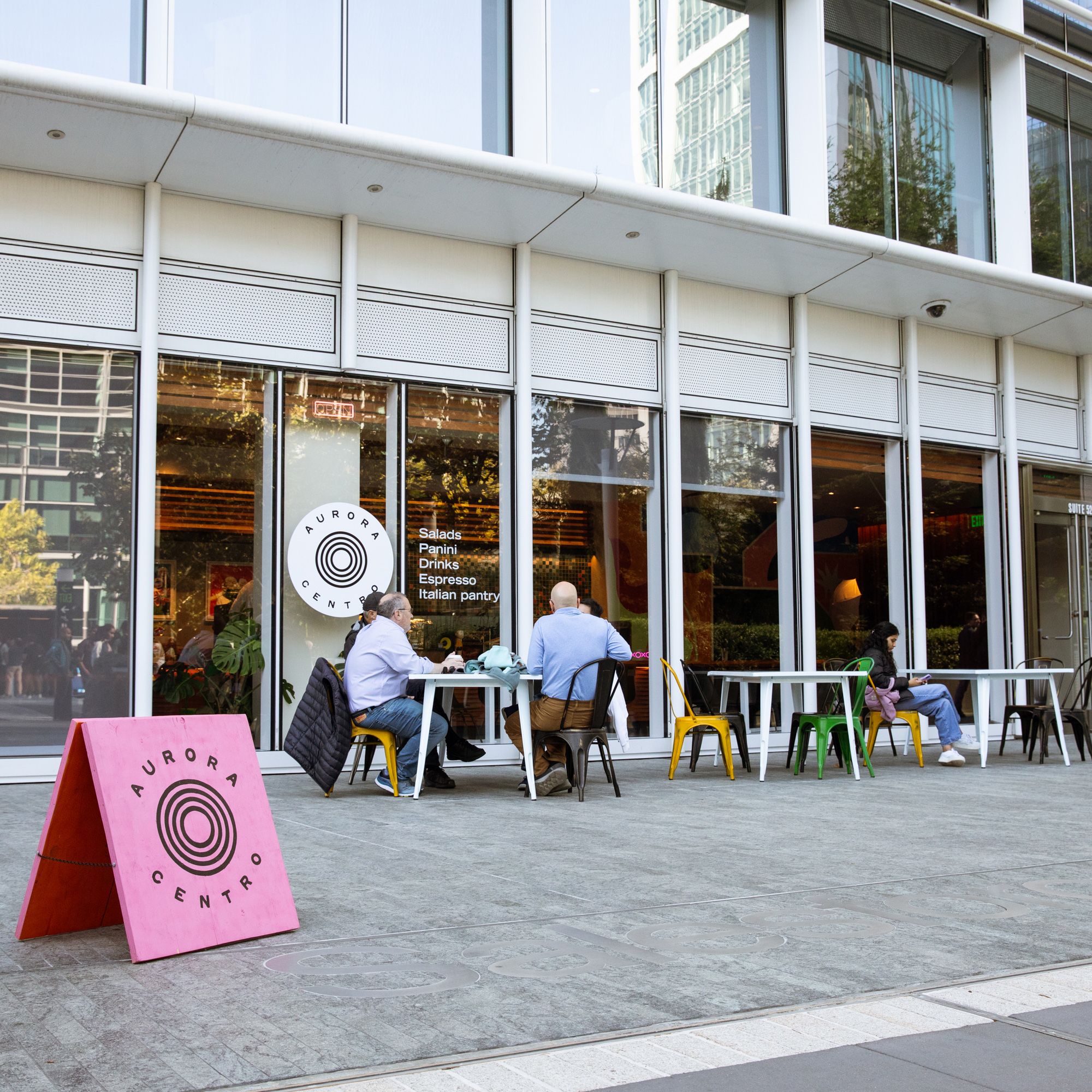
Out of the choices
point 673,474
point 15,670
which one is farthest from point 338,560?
point 673,474

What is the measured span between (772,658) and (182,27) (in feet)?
24.4

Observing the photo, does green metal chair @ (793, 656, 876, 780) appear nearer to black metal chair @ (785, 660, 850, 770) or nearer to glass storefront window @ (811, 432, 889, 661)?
black metal chair @ (785, 660, 850, 770)

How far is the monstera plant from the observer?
8758 millimetres

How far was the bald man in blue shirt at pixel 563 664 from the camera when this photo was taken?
7477 millimetres

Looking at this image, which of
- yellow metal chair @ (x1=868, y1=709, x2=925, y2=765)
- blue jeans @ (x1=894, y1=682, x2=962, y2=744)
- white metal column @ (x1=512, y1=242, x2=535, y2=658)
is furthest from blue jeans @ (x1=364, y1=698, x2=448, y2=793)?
blue jeans @ (x1=894, y1=682, x2=962, y2=744)

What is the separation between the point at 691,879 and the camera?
15.8ft

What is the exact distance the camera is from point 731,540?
11.3 m

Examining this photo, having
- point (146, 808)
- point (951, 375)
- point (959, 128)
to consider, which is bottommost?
point (146, 808)

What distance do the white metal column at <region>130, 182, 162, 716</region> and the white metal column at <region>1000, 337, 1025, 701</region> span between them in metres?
9.14

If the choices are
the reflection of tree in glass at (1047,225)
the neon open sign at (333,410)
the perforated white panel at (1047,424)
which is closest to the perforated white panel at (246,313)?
the neon open sign at (333,410)

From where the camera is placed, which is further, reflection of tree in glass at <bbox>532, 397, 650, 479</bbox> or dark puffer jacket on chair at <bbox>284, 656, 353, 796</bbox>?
reflection of tree in glass at <bbox>532, 397, 650, 479</bbox>

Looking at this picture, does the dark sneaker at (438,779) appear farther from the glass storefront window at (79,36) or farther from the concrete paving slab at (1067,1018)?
the concrete paving slab at (1067,1018)

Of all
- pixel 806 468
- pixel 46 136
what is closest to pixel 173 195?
pixel 46 136

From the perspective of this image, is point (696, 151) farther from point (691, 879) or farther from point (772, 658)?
point (691, 879)
